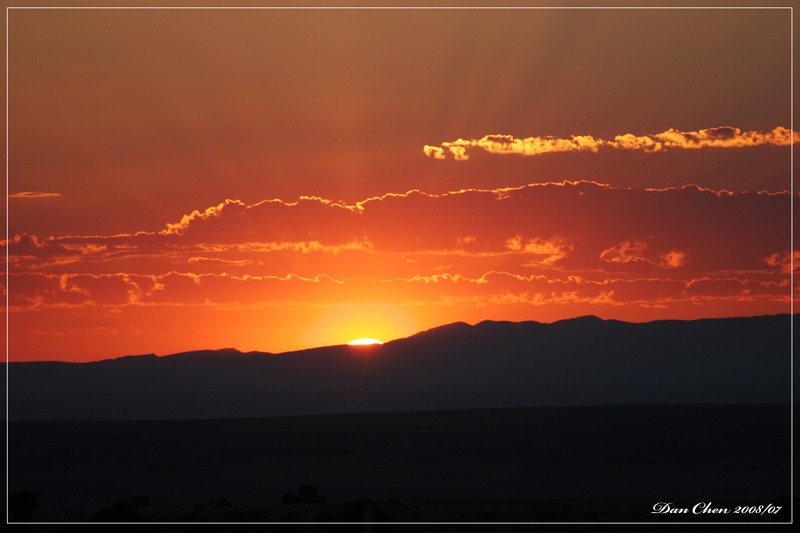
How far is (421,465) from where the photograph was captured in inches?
→ 3654

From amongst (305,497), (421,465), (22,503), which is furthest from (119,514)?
(421,465)

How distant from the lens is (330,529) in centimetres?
4159

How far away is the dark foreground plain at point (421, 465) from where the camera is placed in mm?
50656

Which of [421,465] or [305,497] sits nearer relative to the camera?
[305,497]

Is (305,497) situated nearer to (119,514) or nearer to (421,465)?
(119,514)

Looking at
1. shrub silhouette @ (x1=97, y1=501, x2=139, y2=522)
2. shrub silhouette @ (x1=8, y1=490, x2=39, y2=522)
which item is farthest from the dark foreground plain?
shrub silhouette @ (x1=8, y1=490, x2=39, y2=522)

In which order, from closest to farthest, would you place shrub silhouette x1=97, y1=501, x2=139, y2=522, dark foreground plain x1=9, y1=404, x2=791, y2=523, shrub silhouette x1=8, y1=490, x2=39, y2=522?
shrub silhouette x1=97, y1=501, x2=139, y2=522, dark foreground plain x1=9, y1=404, x2=791, y2=523, shrub silhouette x1=8, y1=490, x2=39, y2=522

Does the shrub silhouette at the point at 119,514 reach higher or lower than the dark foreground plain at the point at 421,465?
lower

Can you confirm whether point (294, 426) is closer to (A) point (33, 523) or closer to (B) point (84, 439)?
(B) point (84, 439)

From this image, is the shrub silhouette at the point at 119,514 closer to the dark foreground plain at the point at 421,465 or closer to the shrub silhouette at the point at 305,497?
the dark foreground plain at the point at 421,465

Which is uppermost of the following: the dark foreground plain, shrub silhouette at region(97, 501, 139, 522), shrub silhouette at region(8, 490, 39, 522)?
the dark foreground plain

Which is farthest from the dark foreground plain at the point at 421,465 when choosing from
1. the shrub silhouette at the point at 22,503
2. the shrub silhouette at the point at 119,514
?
the shrub silhouette at the point at 22,503

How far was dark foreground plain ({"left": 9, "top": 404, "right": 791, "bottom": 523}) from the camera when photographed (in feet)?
166

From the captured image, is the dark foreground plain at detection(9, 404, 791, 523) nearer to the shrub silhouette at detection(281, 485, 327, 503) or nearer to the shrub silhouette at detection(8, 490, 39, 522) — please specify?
the shrub silhouette at detection(281, 485, 327, 503)
